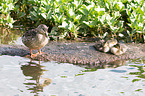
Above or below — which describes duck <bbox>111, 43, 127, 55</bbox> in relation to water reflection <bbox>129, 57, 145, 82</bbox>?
above

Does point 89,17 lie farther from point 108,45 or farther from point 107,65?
point 107,65

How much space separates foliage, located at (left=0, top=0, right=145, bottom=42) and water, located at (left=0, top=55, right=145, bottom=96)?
1963mm

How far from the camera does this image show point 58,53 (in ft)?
24.6

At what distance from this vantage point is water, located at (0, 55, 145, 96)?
5205 millimetres

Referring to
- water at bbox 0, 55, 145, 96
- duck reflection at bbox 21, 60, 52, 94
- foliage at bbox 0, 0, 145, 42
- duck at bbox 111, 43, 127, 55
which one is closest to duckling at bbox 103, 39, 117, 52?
duck at bbox 111, 43, 127, 55

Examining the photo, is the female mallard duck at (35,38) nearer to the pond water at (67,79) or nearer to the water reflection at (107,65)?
the pond water at (67,79)

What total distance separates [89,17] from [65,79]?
3518mm

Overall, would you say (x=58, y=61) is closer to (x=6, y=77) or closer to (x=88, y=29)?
(x=6, y=77)

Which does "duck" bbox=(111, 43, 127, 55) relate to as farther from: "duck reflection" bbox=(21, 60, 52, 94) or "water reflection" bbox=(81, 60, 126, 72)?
"duck reflection" bbox=(21, 60, 52, 94)

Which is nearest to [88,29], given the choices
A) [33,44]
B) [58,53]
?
[58,53]

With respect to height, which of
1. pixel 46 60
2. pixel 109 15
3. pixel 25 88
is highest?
pixel 109 15

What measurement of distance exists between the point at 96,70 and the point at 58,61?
1121mm

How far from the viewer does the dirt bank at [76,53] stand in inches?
280

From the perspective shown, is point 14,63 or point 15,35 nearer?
point 14,63
